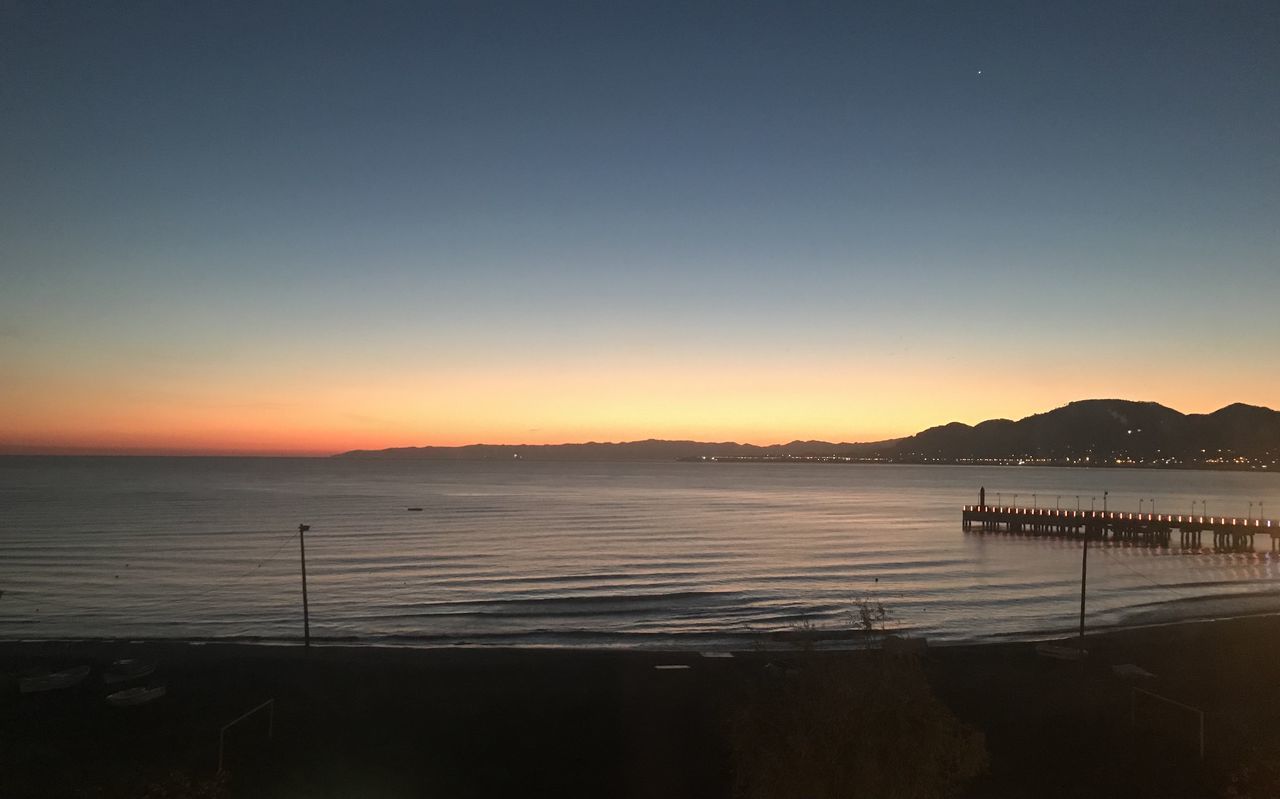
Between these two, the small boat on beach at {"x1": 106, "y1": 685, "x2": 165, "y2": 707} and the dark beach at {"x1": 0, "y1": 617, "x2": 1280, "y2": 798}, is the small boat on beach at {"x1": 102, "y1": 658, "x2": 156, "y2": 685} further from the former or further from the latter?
the small boat on beach at {"x1": 106, "y1": 685, "x2": 165, "y2": 707}

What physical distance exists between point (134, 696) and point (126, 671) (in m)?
2.68

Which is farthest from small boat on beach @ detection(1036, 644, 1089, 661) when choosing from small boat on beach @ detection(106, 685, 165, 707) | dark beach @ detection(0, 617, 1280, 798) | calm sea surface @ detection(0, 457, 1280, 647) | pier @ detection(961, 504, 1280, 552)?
pier @ detection(961, 504, 1280, 552)

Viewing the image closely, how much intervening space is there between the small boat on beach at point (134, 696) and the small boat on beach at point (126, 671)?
149cm

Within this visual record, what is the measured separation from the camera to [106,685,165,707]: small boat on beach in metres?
21.1

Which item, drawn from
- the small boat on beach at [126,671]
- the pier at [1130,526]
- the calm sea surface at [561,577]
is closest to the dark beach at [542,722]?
the small boat on beach at [126,671]

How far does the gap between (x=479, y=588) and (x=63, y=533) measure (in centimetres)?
4827

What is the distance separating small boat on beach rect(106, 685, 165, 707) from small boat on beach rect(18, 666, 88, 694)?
168 cm

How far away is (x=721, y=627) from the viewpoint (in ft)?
117

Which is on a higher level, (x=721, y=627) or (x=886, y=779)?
(x=886, y=779)

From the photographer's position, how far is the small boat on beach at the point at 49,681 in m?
22.1

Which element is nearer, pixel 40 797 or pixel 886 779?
pixel 886 779

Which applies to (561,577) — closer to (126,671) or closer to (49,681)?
(126,671)

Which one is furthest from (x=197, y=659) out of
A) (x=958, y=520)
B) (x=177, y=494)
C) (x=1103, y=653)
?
(x=177, y=494)

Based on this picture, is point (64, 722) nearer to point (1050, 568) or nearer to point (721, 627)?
point (721, 627)
